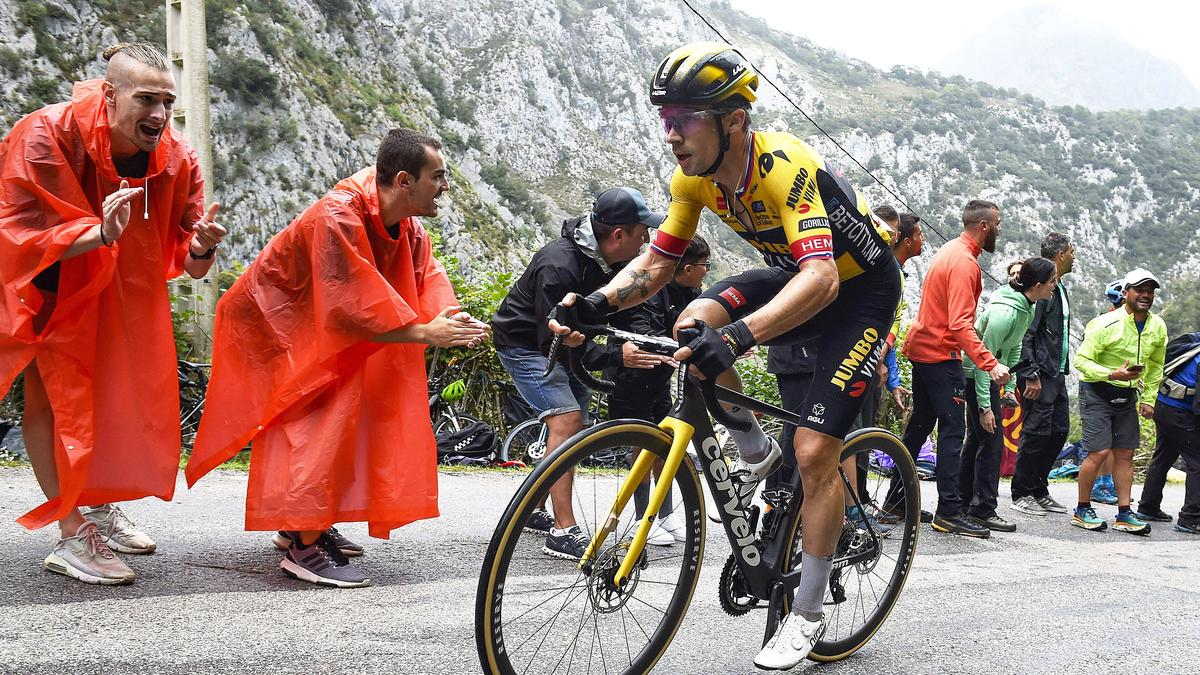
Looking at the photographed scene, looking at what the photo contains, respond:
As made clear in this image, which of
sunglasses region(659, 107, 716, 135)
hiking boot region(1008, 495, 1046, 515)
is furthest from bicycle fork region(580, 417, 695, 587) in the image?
hiking boot region(1008, 495, 1046, 515)

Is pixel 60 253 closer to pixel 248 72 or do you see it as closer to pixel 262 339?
pixel 262 339

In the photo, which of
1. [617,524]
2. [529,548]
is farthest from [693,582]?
[529,548]

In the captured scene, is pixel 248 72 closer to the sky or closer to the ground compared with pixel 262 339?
closer to the sky

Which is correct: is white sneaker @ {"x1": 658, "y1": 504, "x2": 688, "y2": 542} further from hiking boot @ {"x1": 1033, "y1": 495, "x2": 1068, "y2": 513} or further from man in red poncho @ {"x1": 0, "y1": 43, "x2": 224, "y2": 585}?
hiking boot @ {"x1": 1033, "y1": 495, "x2": 1068, "y2": 513}

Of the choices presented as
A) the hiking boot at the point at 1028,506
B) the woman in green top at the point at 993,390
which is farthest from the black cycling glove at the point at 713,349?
the hiking boot at the point at 1028,506

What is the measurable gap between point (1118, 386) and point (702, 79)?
6595 millimetres

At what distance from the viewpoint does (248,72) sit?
163 ft

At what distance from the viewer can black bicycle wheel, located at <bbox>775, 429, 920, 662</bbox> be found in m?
3.71

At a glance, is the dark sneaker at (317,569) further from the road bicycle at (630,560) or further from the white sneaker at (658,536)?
the white sneaker at (658,536)

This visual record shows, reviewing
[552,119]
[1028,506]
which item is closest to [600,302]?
[1028,506]

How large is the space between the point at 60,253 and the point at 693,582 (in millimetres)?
2662

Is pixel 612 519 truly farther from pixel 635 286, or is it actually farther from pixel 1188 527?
pixel 1188 527

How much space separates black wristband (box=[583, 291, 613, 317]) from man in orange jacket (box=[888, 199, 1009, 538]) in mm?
4239

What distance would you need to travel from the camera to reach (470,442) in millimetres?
9461
